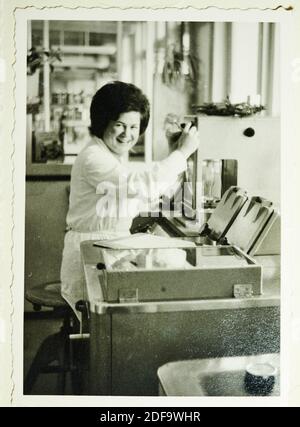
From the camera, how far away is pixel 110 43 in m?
1.73

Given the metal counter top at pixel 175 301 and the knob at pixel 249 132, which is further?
the knob at pixel 249 132

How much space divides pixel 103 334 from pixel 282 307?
604 millimetres

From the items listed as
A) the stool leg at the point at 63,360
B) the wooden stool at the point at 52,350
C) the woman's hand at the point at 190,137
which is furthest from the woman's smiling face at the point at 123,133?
the stool leg at the point at 63,360

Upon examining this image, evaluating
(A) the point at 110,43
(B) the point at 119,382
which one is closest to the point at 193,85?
(A) the point at 110,43

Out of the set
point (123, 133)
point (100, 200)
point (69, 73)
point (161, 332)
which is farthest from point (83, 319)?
point (69, 73)

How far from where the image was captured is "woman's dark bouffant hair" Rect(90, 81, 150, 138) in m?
1.73

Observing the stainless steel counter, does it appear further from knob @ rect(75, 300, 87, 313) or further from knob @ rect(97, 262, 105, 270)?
knob @ rect(75, 300, 87, 313)

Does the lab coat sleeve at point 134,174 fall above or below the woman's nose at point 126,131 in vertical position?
below

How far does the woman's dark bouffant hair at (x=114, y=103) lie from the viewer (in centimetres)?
173

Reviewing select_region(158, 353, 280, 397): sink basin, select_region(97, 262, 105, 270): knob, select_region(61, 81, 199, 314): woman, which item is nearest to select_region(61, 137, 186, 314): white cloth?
select_region(61, 81, 199, 314): woman

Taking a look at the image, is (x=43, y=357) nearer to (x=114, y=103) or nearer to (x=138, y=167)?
(x=138, y=167)

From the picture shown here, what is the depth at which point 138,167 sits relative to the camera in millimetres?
1774

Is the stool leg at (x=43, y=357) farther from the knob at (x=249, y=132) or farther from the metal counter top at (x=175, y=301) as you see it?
the knob at (x=249, y=132)

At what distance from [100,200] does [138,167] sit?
0.17m
